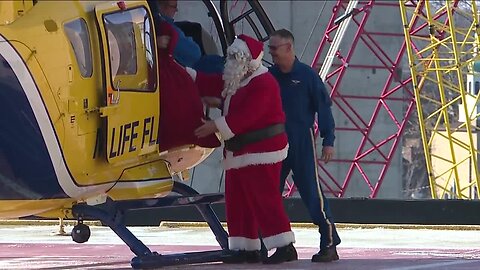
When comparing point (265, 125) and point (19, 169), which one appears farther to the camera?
point (265, 125)

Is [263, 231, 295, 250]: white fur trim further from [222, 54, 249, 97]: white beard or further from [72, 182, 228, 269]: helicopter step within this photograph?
[222, 54, 249, 97]: white beard

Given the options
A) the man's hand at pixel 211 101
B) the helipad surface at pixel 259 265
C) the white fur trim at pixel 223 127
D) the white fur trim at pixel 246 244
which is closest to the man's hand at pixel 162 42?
the man's hand at pixel 211 101

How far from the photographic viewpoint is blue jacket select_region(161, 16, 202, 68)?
352 inches

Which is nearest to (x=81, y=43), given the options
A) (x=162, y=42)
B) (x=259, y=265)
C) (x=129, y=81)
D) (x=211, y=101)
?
(x=129, y=81)

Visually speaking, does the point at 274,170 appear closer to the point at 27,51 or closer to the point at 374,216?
the point at 27,51

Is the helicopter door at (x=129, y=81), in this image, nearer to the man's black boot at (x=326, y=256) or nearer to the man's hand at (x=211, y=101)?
the man's hand at (x=211, y=101)

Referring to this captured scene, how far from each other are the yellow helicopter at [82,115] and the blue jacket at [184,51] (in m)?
0.27

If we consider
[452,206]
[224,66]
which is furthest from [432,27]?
[224,66]

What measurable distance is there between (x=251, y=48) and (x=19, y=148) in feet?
6.49

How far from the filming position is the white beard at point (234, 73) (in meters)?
8.41

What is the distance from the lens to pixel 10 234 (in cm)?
1308

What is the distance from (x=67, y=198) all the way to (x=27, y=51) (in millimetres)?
1120

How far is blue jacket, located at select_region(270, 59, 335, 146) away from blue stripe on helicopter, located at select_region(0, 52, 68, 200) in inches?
82.7

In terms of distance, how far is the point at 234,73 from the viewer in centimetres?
841
